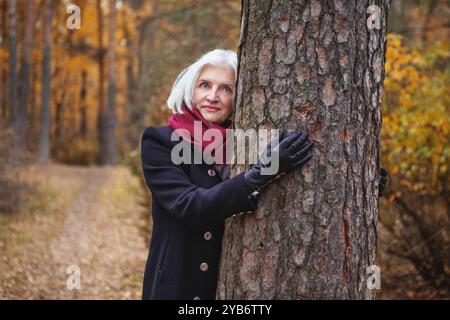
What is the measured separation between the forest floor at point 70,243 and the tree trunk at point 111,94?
8.25m

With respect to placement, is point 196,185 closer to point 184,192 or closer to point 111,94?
point 184,192

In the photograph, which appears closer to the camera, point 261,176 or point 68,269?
point 261,176

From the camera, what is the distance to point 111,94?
21328 millimetres

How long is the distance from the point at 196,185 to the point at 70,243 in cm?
668

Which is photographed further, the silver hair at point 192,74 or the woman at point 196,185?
the silver hair at point 192,74

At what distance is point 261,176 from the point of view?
7.22 ft

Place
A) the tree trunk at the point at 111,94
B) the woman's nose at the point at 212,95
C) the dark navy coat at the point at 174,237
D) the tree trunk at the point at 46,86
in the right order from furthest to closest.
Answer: the tree trunk at the point at 111,94 < the tree trunk at the point at 46,86 < the woman's nose at the point at 212,95 < the dark navy coat at the point at 174,237

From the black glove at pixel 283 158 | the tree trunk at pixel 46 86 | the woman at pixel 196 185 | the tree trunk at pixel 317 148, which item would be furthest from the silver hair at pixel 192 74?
the tree trunk at pixel 46 86

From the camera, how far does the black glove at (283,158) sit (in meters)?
2.19

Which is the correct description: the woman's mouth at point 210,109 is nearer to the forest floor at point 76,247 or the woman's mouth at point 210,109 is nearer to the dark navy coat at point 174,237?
the dark navy coat at point 174,237
